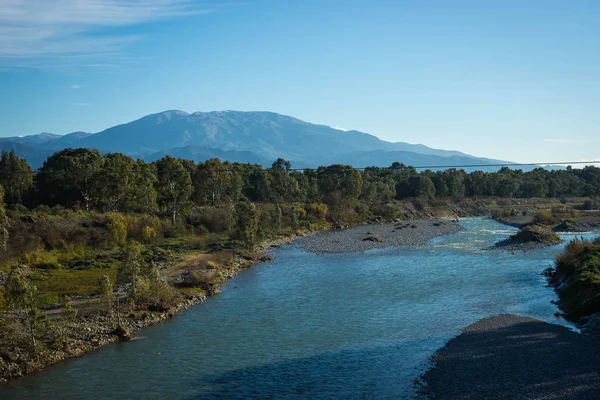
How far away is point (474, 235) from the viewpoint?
73375mm

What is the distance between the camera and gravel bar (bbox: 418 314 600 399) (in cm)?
1925

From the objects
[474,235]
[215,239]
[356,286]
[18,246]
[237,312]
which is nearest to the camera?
[237,312]

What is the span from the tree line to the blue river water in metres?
25.0

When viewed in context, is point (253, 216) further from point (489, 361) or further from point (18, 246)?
point (489, 361)

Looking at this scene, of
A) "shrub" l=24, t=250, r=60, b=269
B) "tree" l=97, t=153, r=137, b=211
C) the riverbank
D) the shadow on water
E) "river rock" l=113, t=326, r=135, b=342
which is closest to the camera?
the shadow on water

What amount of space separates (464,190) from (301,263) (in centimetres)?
9355

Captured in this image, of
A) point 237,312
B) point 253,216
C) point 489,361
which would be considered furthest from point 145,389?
point 253,216

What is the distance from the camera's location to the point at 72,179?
66.3 m

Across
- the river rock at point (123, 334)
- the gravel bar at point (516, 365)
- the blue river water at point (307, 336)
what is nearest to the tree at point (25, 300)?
the blue river water at point (307, 336)

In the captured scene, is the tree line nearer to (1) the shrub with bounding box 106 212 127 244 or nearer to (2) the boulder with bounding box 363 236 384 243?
(1) the shrub with bounding box 106 212 127 244

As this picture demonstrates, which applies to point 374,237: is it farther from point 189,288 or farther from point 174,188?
point 189,288

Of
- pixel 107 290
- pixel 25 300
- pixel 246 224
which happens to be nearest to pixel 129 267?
pixel 107 290

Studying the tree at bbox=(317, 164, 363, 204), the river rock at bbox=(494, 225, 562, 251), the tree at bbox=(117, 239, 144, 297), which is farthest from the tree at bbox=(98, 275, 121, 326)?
the tree at bbox=(317, 164, 363, 204)

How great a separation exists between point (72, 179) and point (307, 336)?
50.6 metres
